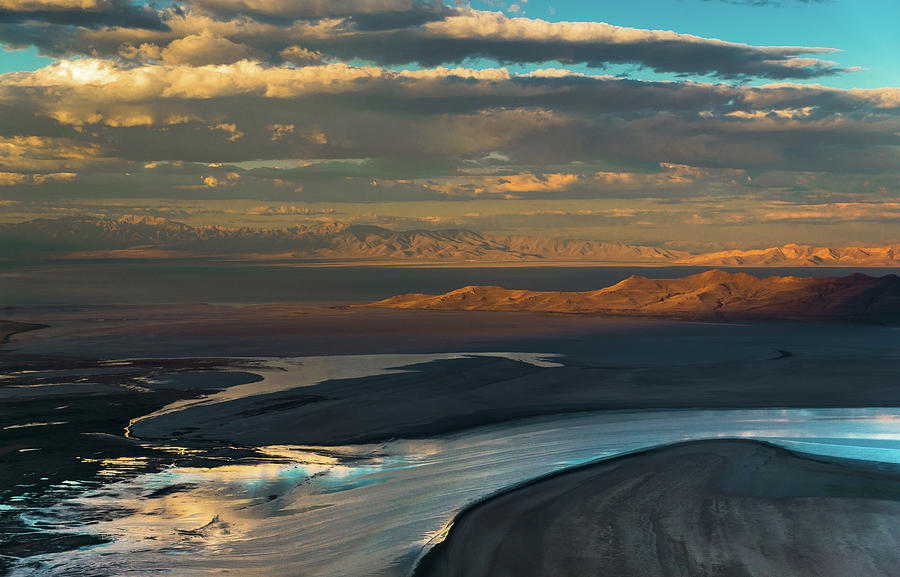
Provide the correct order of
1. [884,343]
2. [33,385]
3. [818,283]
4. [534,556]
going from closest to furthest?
[534,556]
[33,385]
[884,343]
[818,283]

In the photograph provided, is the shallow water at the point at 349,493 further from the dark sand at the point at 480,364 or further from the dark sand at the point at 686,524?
the dark sand at the point at 480,364

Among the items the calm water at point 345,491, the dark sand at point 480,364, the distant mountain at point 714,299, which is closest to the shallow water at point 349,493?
the calm water at point 345,491

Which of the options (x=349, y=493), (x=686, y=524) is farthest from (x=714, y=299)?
(x=349, y=493)

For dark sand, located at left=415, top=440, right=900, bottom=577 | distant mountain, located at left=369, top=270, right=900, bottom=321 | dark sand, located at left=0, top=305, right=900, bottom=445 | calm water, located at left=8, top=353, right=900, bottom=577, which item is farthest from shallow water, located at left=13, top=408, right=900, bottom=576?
distant mountain, located at left=369, top=270, right=900, bottom=321

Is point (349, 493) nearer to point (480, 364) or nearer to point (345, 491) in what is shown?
point (345, 491)

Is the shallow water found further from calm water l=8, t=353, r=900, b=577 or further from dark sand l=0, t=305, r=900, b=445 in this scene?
dark sand l=0, t=305, r=900, b=445

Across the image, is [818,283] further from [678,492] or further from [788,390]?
[678,492]

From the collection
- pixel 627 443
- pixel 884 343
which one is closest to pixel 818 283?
pixel 884 343
